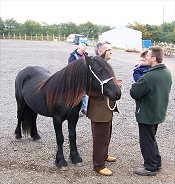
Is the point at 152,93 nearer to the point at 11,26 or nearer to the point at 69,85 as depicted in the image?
the point at 69,85

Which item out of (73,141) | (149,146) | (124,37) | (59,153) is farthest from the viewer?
(124,37)

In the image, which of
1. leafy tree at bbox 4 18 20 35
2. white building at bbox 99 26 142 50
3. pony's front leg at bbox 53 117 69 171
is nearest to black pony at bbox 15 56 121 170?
pony's front leg at bbox 53 117 69 171

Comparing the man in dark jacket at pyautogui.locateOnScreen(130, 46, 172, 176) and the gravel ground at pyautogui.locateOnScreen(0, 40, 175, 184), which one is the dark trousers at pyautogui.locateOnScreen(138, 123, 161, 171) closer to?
the man in dark jacket at pyautogui.locateOnScreen(130, 46, 172, 176)

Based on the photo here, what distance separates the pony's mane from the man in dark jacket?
70 centimetres

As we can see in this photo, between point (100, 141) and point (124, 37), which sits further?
point (124, 37)

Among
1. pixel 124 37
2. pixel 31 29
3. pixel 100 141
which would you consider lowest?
pixel 100 141

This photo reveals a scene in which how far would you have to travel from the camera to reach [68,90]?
462cm

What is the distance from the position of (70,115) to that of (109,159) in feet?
3.02

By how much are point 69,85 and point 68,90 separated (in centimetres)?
7

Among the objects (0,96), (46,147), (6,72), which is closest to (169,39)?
(6,72)

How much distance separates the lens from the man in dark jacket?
14.1 ft

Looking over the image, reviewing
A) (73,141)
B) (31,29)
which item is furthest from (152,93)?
(31,29)

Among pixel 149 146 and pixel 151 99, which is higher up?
pixel 151 99

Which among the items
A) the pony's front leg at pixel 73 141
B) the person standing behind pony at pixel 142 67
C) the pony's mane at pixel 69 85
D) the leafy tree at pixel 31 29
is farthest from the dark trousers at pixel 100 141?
the leafy tree at pixel 31 29
